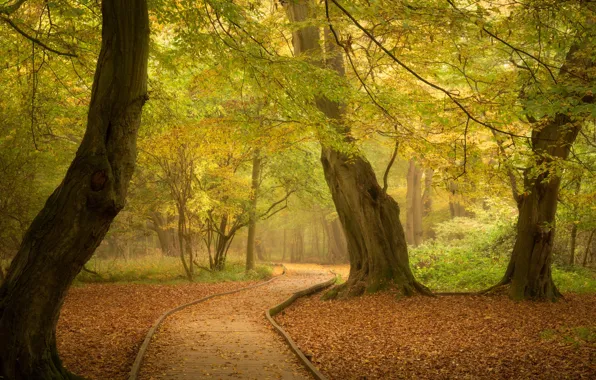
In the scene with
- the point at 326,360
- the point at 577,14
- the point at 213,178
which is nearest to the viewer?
the point at 577,14

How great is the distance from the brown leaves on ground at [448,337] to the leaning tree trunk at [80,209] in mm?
3436

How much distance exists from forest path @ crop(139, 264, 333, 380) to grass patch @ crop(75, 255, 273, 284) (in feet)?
22.9

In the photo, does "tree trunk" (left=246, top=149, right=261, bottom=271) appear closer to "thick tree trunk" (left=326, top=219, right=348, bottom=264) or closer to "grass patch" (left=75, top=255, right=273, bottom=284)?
"grass patch" (left=75, top=255, right=273, bottom=284)

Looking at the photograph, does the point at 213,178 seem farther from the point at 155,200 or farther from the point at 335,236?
the point at 335,236

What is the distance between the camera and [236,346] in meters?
7.79

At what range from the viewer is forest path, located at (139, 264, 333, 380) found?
6.19m

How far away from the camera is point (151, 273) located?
19.0 m

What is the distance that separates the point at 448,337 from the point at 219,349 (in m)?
3.86

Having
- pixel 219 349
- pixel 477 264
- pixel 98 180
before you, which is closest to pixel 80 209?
pixel 98 180

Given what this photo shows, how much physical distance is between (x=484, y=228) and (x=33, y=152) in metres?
17.3

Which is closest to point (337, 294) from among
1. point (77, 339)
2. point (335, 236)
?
point (77, 339)

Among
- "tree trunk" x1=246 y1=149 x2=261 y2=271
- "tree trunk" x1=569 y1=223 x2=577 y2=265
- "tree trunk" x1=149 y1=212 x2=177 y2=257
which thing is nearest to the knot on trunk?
"tree trunk" x1=569 y1=223 x2=577 y2=265

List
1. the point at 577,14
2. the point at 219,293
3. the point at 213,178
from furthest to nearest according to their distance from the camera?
the point at 213,178 → the point at 219,293 → the point at 577,14

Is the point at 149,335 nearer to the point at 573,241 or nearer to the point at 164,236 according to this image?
the point at 573,241
